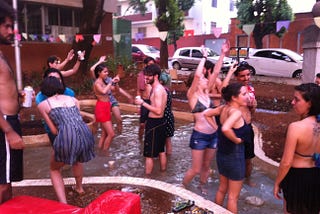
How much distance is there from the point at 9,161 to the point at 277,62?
16.8m

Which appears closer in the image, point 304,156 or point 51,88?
point 304,156

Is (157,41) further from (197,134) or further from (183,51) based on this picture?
(197,134)

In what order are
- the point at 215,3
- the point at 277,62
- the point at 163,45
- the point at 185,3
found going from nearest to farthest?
the point at 277,62
the point at 163,45
the point at 185,3
the point at 215,3

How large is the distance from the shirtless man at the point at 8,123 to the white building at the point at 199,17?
1442 inches

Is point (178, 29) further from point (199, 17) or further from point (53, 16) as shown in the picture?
point (53, 16)

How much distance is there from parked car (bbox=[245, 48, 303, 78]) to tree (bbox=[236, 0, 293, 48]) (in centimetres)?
719

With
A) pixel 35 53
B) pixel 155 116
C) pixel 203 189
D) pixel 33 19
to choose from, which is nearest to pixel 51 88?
pixel 155 116

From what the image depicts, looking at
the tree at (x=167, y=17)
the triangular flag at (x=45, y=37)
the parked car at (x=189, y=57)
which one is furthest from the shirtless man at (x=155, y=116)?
the parked car at (x=189, y=57)

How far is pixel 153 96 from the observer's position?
16.0ft

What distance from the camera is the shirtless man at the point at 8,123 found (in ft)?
9.78

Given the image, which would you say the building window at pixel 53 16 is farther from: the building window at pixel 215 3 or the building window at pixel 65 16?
the building window at pixel 215 3

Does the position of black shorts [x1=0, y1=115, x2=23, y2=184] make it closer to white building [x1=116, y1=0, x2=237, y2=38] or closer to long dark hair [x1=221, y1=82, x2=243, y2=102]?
long dark hair [x1=221, y1=82, x2=243, y2=102]

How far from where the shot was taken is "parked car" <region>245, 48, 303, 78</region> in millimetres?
17031

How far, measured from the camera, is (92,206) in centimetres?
255
